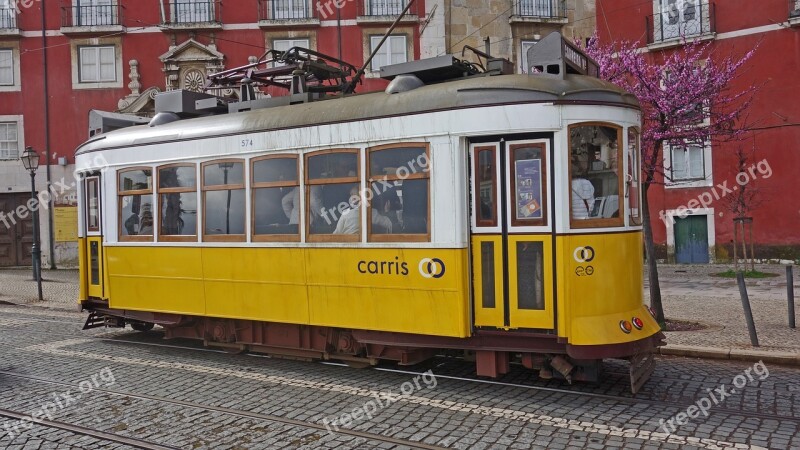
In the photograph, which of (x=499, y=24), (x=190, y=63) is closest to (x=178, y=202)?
(x=190, y=63)

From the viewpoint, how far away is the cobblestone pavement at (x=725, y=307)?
9509mm

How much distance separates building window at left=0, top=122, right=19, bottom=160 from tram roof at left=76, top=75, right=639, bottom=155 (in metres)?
19.6

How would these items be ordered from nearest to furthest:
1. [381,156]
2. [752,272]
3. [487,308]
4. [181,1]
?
[487,308], [381,156], [752,272], [181,1]

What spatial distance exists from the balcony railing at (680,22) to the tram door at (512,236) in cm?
1874

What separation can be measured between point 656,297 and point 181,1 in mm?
21043

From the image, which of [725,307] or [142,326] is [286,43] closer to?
[142,326]

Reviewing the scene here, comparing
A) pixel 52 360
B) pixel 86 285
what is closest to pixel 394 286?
pixel 52 360

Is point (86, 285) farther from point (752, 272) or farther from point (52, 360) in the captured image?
point (752, 272)

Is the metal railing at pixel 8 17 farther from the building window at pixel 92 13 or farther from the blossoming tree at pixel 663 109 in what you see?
the blossoming tree at pixel 663 109

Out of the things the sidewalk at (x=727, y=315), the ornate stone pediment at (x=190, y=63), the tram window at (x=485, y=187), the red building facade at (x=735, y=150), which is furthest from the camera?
the ornate stone pediment at (x=190, y=63)

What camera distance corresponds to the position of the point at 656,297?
10906 millimetres
